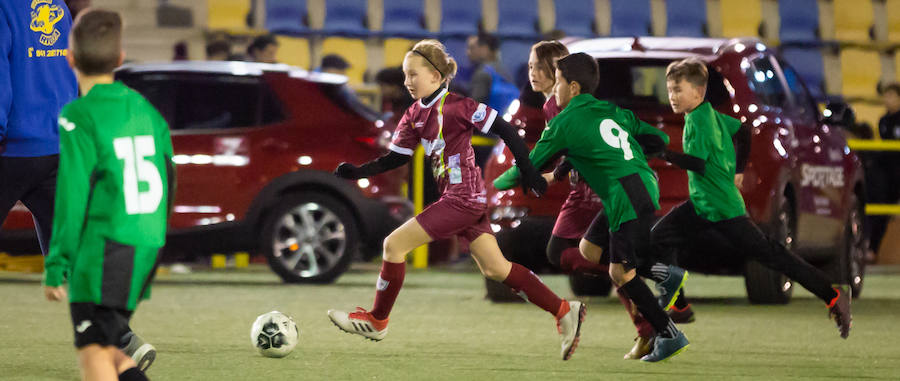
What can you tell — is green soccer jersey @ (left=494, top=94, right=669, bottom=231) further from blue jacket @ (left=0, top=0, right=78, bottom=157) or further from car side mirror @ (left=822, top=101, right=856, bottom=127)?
car side mirror @ (left=822, top=101, right=856, bottom=127)

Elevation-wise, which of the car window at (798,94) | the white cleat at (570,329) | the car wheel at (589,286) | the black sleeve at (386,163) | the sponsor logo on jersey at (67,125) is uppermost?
the sponsor logo on jersey at (67,125)

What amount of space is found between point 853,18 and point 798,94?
10.9 meters

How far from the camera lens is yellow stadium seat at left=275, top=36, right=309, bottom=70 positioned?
64.1 ft

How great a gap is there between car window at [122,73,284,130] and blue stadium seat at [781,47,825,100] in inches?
392

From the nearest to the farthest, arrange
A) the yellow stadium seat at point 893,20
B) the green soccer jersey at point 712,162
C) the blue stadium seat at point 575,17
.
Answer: the green soccer jersey at point 712,162 < the blue stadium seat at point 575,17 < the yellow stadium seat at point 893,20

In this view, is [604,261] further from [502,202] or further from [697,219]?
[502,202]

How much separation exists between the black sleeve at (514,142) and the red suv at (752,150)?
257 centimetres

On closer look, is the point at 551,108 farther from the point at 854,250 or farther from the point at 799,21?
the point at 799,21

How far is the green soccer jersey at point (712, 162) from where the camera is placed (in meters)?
7.89

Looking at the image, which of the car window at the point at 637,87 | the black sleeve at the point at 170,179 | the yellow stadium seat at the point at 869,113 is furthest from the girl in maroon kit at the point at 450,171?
the yellow stadium seat at the point at 869,113

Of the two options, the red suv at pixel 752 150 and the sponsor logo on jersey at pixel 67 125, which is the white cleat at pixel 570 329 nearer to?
the red suv at pixel 752 150

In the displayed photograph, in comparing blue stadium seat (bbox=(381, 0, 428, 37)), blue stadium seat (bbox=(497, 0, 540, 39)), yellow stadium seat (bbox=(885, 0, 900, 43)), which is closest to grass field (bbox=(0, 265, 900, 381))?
blue stadium seat (bbox=(381, 0, 428, 37))

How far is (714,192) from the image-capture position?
805cm

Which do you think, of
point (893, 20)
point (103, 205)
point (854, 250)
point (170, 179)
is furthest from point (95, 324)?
point (893, 20)
